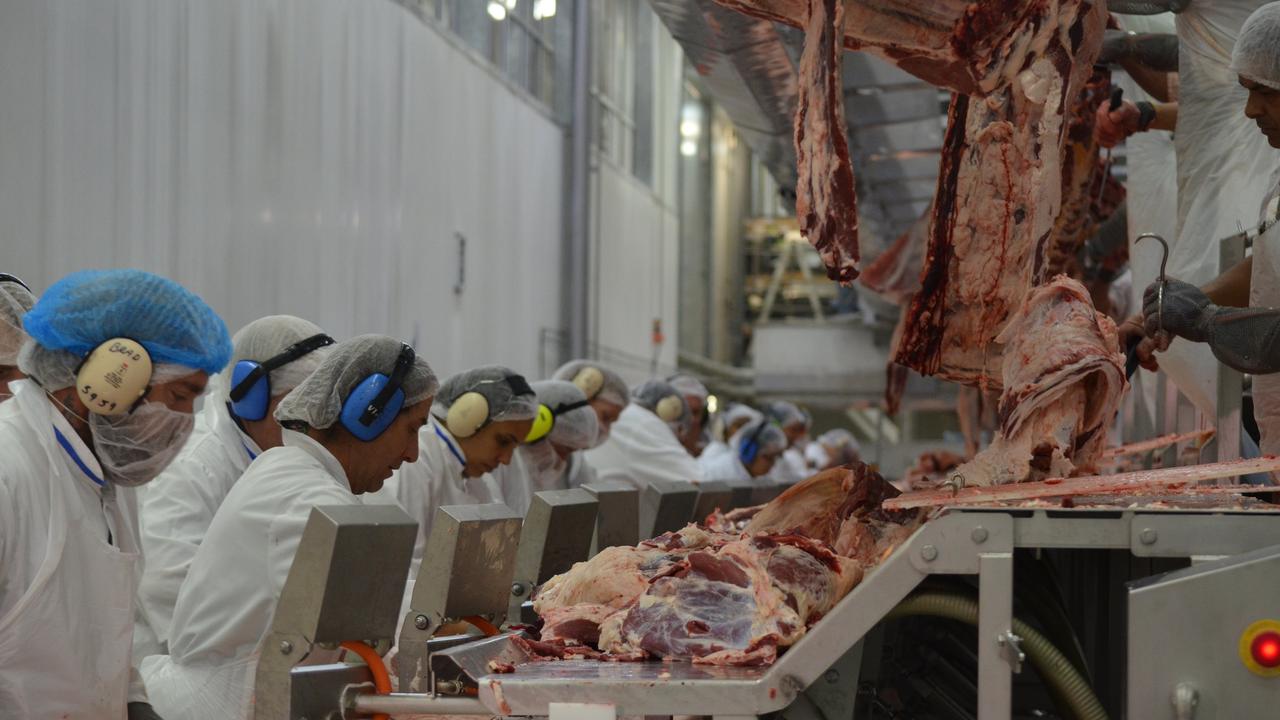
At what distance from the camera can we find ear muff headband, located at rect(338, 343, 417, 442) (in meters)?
2.81

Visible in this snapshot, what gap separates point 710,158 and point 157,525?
16423 mm

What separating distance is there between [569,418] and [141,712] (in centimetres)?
280

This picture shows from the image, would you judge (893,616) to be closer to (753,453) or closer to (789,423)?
(753,453)

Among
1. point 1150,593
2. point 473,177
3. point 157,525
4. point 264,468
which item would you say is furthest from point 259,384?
point 473,177

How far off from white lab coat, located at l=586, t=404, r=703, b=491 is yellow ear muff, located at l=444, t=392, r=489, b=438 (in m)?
3.47

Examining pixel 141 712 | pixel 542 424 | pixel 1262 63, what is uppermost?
pixel 1262 63

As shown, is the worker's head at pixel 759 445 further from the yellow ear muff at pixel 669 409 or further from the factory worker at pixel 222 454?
the factory worker at pixel 222 454

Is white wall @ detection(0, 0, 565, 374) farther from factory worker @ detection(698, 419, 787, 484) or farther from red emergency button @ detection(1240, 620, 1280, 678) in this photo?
red emergency button @ detection(1240, 620, 1280, 678)

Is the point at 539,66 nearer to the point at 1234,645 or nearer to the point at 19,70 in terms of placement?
the point at 19,70

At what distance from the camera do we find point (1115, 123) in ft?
14.5

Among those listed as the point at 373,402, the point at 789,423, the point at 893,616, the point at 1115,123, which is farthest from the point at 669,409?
the point at 893,616

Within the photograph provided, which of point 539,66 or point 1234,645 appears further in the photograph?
point 539,66

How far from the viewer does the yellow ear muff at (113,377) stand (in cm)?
267

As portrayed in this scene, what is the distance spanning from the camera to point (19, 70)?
185 inches
